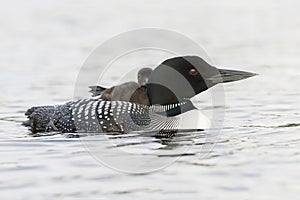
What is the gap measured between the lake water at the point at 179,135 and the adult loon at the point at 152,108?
276 millimetres

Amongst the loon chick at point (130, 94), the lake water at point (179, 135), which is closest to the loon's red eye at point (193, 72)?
the lake water at point (179, 135)

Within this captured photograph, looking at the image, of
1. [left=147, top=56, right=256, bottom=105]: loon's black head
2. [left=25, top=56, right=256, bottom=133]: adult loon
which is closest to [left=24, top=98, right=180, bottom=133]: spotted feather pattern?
[left=25, top=56, right=256, bottom=133]: adult loon

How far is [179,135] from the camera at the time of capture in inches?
332

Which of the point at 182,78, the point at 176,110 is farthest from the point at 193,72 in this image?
the point at 176,110

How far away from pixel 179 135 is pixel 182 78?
0.68 metres

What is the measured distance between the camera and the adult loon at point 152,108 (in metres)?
8.60

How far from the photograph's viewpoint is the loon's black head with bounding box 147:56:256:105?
875 cm

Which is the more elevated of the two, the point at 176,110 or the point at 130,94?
the point at 130,94

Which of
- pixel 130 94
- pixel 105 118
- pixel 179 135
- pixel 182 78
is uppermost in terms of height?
pixel 182 78

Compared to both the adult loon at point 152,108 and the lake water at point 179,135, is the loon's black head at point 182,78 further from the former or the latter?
the lake water at point 179,135

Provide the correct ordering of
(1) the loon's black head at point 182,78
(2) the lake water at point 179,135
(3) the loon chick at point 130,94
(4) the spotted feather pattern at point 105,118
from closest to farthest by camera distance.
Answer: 1. (2) the lake water at point 179,135
2. (4) the spotted feather pattern at point 105,118
3. (1) the loon's black head at point 182,78
4. (3) the loon chick at point 130,94

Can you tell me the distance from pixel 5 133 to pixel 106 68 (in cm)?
403

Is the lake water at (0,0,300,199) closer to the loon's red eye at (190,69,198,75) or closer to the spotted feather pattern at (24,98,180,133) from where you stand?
the spotted feather pattern at (24,98,180,133)

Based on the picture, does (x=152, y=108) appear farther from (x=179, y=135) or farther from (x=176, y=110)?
(x=179, y=135)
